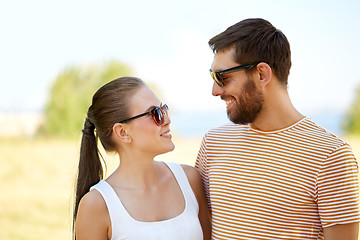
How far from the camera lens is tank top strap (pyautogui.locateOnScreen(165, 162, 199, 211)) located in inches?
98.5

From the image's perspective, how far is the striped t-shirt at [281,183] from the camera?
2137 mm

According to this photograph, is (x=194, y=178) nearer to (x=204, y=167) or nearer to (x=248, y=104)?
(x=204, y=167)

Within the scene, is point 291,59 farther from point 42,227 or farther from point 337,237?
point 42,227

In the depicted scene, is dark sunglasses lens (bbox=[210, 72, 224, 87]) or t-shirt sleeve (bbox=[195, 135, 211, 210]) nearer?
dark sunglasses lens (bbox=[210, 72, 224, 87])

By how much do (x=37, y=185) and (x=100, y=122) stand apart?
1162 cm

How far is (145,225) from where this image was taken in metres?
2.33

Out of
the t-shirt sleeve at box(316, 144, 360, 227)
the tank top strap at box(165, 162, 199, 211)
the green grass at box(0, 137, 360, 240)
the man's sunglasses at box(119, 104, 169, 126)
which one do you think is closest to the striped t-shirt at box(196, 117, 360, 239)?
the t-shirt sleeve at box(316, 144, 360, 227)

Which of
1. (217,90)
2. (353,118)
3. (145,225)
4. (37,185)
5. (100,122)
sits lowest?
(353,118)

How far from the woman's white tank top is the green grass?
281 centimetres

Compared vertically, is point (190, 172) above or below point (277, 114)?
below

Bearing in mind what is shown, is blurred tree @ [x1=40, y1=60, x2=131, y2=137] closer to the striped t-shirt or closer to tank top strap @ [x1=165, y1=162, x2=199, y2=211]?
tank top strap @ [x1=165, y1=162, x2=199, y2=211]

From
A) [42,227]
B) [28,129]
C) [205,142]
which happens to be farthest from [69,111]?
[205,142]

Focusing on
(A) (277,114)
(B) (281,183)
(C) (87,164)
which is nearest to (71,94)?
(C) (87,164)

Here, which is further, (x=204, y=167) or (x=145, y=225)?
(x=204, y=167)
